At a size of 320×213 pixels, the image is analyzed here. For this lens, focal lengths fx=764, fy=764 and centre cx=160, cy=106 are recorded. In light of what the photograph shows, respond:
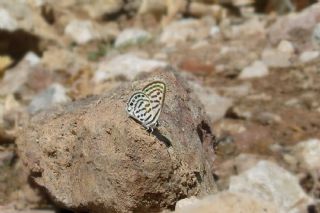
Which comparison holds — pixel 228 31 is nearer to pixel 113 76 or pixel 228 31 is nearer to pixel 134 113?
pixel 113 76

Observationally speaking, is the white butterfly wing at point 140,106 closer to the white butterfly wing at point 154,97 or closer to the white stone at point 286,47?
the white butterfly wing at point 154,97

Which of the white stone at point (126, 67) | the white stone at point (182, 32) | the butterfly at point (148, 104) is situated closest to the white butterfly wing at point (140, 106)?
the butterfly at point (148, 104)

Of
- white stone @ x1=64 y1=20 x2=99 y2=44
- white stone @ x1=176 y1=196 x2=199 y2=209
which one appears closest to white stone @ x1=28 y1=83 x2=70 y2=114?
white stone @ x1=176 y1=196 x2=199 y2=209

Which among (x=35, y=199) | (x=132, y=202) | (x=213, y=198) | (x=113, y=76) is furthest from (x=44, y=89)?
(x=213, y=198)

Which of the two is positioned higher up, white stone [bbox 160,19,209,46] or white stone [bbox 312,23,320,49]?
white stone [bbox 312,23,320,49]

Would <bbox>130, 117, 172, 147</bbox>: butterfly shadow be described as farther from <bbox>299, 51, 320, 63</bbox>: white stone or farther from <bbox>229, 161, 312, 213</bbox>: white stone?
<bbox>299, 51, 320, 63</bbox>: white stone
